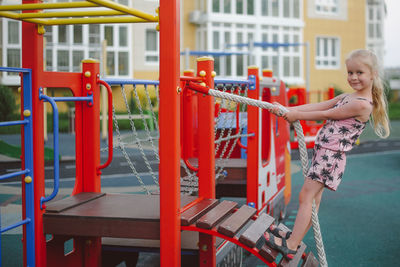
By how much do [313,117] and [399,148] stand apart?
1098 centimetres

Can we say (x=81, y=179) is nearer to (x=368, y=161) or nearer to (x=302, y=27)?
(x=368, y=161)


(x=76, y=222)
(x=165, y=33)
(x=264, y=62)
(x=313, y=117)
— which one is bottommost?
(x=76, y=222)

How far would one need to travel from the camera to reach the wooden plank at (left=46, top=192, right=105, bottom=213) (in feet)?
10.5

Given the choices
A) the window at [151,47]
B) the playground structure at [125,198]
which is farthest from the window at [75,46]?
the playground structure at [125,198]

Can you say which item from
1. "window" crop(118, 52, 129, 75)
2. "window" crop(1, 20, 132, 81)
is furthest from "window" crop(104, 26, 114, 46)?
"window" crop(118, 52, 129, 75)

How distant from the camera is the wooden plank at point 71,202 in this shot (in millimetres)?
3205

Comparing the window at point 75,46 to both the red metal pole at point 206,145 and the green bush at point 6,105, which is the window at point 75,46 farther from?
the red metal pole at point 206,145

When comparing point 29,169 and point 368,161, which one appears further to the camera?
point 368,161

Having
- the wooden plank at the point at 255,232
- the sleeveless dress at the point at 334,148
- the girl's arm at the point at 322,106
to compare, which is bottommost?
the wooden plank at the point at 255,232

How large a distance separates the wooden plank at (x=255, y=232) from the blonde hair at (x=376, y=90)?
0.96 meters

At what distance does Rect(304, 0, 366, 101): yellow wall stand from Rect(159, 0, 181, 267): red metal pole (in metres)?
26.0

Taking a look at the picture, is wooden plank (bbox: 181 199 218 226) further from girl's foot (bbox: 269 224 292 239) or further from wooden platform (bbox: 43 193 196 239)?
girl's foot (bbox: 269 224 292 239)

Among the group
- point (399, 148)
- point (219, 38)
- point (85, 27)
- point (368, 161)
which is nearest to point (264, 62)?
point (219, 38)

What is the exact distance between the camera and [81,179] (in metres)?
3.80
